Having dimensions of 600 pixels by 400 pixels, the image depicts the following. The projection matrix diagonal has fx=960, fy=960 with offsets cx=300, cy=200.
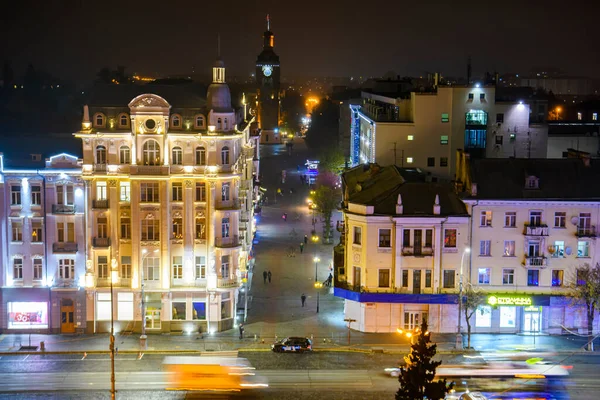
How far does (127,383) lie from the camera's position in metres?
64.2

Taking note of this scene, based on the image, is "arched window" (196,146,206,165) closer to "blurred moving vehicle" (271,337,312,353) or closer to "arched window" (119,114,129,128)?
"arched window" (119,114,129,128)

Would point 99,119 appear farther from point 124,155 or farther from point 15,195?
point 15,195

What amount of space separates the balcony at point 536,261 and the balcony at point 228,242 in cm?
2307

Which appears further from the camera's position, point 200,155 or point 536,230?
point 536,230

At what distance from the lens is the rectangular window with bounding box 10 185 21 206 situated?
246ft

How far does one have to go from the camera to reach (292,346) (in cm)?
7131

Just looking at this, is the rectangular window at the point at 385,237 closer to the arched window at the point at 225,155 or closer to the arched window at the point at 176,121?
the arched window at the point at 225,155

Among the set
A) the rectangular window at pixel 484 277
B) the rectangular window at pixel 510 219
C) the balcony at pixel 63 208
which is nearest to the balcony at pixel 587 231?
the rectangular window at pixel 510 219

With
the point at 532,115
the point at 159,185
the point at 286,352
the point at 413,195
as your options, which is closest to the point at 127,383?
the point at 286,352

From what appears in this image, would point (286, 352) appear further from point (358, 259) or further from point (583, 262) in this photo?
point (583, 262)

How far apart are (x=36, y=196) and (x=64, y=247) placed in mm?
4551

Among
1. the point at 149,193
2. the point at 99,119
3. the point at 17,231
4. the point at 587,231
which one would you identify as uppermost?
the point at 99,119

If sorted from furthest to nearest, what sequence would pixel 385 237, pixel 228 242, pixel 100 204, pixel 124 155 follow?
pixel 228 242, pixel 385 237, pixel 100 204, pixel 124 155

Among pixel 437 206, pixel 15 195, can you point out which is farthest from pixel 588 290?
pixel 15 195
